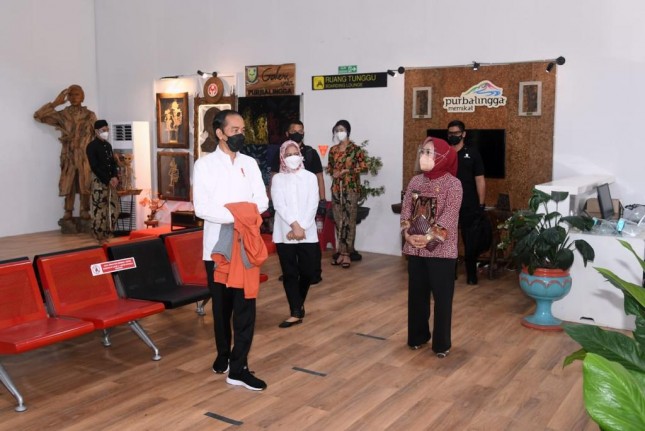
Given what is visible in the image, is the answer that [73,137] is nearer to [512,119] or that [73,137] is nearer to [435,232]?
[512,119]

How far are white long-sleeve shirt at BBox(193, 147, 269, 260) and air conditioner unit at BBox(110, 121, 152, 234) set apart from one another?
7.50 metres

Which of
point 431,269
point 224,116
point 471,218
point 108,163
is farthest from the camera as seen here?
point 108,163

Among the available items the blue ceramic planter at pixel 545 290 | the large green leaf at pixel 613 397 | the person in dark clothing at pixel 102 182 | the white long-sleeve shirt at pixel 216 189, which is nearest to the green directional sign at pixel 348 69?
the person in dark clothing at pixel 102 182

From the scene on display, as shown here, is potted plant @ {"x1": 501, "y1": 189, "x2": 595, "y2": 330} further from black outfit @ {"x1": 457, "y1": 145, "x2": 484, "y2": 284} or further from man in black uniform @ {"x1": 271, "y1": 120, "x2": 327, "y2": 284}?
man in black uniform @ {"x1": 271, "y1": 120, "x2": 327, "y2": 284}

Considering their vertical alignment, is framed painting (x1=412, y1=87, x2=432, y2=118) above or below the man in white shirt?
above

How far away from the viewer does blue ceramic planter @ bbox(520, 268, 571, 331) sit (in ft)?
18.7

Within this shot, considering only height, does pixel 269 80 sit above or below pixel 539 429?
above

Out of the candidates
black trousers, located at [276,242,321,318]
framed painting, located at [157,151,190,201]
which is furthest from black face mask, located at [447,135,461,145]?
framed painting, located at [157,151,190,201]

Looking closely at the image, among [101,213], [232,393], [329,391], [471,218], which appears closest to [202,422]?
[232,393]

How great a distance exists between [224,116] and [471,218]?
3.88 metres

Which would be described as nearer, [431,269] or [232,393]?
[232,393]

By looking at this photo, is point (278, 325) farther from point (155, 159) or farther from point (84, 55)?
point (84, 55)

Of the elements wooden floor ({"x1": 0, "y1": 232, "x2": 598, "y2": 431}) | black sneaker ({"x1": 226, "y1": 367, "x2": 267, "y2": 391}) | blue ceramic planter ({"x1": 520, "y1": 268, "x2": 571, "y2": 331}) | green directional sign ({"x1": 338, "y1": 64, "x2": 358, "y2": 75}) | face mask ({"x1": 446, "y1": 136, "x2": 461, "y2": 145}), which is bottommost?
wooden floor ({"x1": 0, "y1": 232, "x2": 598, "y2": 431})

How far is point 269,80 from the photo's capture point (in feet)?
33.6
